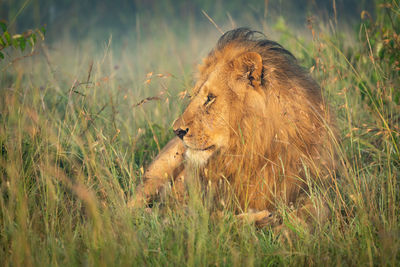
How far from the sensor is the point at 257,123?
9.29ft

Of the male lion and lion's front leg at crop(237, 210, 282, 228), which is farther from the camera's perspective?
the male lion

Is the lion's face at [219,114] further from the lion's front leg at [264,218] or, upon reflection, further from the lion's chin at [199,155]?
the lion's front leg at [264,218]

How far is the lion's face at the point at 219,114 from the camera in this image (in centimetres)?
282

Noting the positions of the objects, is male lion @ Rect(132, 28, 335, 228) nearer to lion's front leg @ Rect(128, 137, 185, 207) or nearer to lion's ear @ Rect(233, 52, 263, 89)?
lion's ear @ Rect(233, 52, 263, 89)

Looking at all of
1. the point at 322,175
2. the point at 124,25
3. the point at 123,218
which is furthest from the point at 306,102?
the point at 124,25

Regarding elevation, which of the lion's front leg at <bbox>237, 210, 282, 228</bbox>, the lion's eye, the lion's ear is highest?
the lion's ear

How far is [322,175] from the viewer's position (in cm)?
268

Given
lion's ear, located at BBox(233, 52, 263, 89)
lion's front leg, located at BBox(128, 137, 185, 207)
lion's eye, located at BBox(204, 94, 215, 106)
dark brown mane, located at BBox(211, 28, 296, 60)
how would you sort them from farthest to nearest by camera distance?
lion's front leg, located at BBox(128, 137, 185, 207) → dark brown mane, located at BBox(211, 28, 296, 60) → lion's eye, located at BBox(204, 94, 215, 106) → lion's ear, located at BBox(233, 52, 263, 89)

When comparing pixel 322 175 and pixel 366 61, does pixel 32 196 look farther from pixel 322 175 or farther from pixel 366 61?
pixel 366 61

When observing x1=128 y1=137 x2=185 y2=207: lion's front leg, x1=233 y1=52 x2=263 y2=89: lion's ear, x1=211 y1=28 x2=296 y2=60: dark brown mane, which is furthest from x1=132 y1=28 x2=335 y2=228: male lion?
x1=128 y1=137 x2=185 y2=207: lion's front leg

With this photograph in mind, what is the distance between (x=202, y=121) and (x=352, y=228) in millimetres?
1166

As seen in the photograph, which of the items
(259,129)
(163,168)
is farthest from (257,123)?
(163,168)

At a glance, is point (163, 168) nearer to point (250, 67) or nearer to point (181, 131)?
point (181, 131)

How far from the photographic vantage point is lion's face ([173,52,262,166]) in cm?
282
